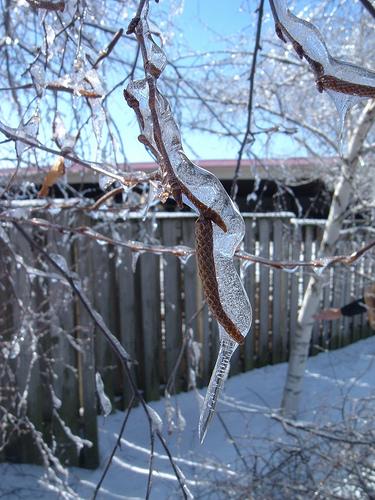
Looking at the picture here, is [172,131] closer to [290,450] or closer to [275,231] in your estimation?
[290,450]

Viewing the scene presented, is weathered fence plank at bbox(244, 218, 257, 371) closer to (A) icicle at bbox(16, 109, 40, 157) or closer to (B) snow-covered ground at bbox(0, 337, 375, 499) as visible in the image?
(B) snow-covered ground at bbox(0, 337, 375, 499)

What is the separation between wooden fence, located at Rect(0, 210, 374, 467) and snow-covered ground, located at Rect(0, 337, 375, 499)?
0.16m

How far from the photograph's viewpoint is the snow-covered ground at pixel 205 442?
265 cm

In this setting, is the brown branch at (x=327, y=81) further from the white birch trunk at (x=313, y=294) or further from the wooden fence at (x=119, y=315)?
the white birch trunk at (x=313, y=294)

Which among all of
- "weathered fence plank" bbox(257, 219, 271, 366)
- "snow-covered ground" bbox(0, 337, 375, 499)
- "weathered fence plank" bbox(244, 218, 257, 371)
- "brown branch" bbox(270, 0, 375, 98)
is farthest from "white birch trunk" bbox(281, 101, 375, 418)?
"brown branch" bbox(270, 0, 375, 98)

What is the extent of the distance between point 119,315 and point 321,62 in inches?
127

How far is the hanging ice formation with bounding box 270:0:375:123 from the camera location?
0.47 metres

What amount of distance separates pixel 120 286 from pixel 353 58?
8.58 ft

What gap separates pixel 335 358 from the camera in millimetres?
5152

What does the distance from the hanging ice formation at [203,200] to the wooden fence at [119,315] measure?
1.19m

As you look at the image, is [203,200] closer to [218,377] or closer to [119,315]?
[218,377]

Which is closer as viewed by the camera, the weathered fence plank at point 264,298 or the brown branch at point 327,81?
the brown branch at point 327,81

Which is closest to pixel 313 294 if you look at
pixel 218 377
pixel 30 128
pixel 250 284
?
pixel 250 284

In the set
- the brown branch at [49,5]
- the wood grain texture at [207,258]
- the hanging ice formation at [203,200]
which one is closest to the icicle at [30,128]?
the brown branch at [49,5]
